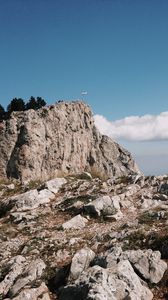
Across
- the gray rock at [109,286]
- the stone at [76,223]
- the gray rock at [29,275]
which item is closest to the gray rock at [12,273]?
the gray rock at [29,275]

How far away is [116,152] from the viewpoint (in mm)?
74438

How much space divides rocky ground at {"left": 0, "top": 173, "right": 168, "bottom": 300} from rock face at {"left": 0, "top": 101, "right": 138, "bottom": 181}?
72.3 feet

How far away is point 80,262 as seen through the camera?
16.0 m

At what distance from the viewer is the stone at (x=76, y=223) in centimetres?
2205

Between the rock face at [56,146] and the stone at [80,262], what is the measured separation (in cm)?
3335

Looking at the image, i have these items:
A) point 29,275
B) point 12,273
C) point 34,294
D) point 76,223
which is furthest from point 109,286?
point 76,223

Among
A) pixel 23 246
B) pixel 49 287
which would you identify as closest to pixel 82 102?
pixel 23 246

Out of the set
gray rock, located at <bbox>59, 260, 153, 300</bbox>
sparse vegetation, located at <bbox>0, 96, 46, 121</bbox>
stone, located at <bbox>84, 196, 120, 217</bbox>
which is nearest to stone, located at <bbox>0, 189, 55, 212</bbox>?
stone, located at <bbox>84, 196, 120, 217</bbox>

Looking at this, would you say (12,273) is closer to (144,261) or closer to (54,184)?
(144,261)

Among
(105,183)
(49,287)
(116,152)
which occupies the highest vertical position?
(116,152)

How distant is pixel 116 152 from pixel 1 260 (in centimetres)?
5674

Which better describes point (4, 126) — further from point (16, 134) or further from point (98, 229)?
point (98, 229)

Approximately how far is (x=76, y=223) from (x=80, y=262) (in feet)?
20.9

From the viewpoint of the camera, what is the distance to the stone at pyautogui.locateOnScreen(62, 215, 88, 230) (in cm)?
2205
